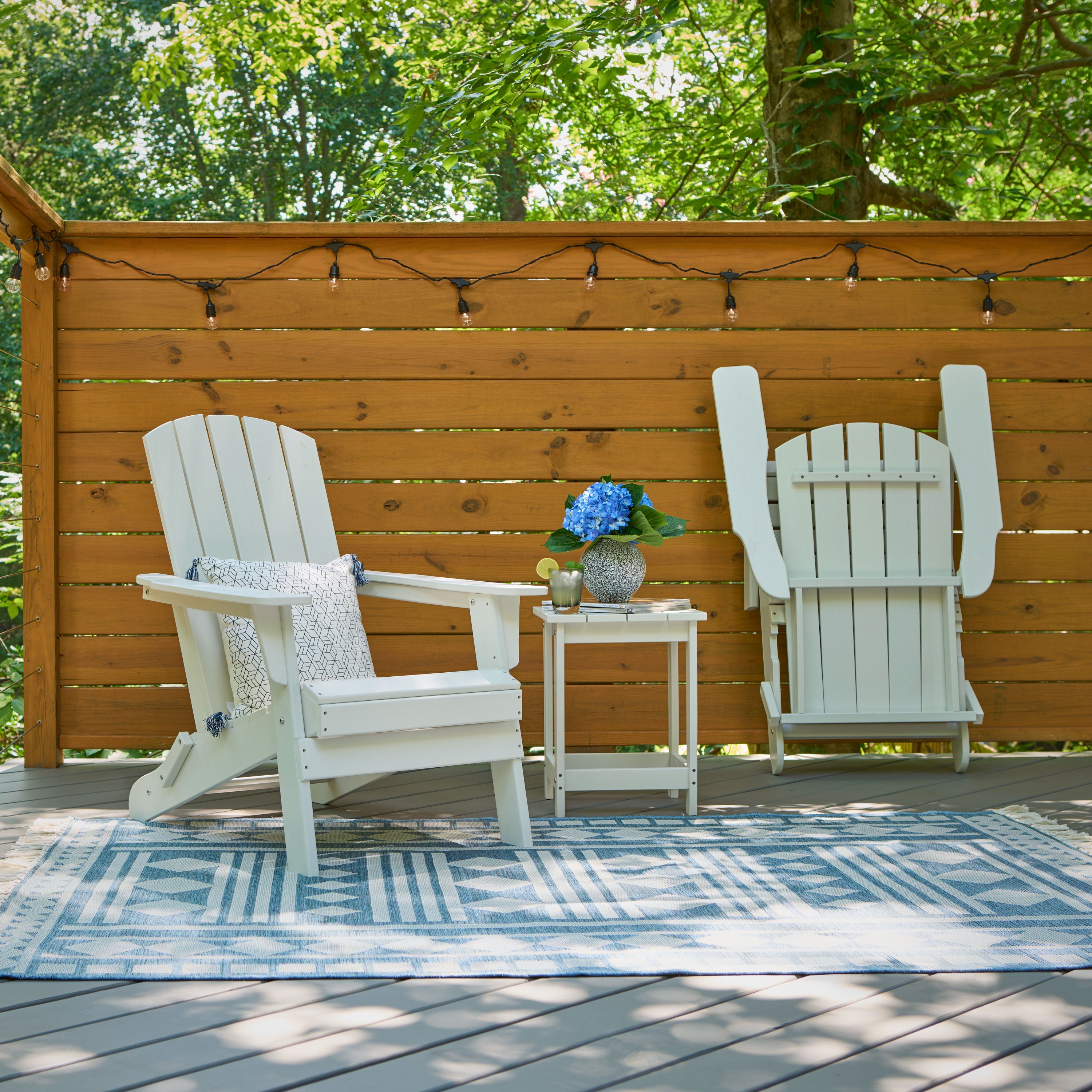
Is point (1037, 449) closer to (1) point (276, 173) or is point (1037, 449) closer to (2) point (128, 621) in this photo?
(2) point (128, 621)

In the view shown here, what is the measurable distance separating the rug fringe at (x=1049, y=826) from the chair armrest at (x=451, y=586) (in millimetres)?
1252

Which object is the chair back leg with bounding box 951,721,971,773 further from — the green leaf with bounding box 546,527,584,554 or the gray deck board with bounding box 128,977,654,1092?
the gray deck board with bounding box 128,977,654,1092

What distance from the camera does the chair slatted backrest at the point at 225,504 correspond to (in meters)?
2.50

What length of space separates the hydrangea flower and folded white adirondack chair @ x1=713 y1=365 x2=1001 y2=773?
57 cm

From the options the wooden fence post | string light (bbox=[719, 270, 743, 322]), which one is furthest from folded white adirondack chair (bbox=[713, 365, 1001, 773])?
the wooden fence post

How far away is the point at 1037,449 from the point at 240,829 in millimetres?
2595

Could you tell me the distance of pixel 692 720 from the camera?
2633mm

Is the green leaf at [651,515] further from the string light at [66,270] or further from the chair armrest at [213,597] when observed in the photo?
the string light at [66,270]

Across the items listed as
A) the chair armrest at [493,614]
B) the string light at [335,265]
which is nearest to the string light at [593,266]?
the string light at [335,265]

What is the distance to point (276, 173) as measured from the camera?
32.8 ft

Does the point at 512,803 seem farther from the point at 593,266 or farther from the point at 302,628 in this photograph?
the point at 593,266

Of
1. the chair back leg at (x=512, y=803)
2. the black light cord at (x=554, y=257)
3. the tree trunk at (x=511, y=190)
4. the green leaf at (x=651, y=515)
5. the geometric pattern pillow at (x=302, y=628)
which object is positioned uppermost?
the tree trunk at (x=511, y=190)

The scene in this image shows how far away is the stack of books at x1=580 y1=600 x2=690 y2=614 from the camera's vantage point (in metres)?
2.64

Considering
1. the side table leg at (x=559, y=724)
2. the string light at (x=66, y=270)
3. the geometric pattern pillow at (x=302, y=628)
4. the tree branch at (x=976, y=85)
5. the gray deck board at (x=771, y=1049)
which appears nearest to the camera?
the gray deck board at (x=771, y=1049)
